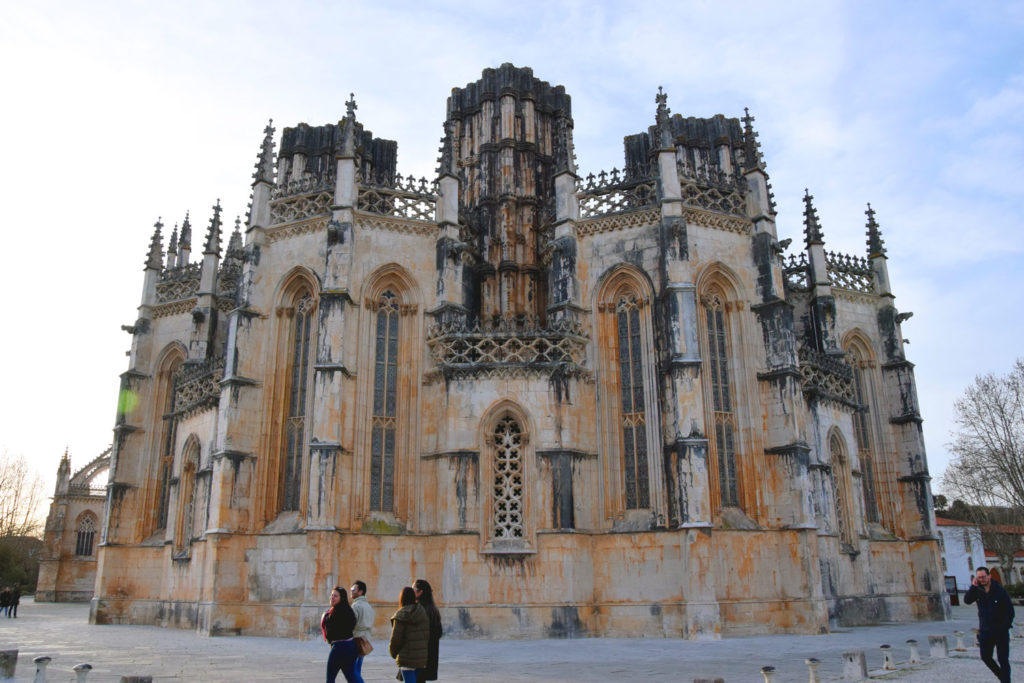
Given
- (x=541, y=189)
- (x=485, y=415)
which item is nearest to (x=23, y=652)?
(x=485, y=415)

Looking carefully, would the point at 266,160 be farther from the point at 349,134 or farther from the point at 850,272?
the point at 850,272

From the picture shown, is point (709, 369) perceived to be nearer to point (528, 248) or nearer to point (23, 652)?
point (528, 248)

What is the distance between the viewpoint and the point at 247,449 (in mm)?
24422

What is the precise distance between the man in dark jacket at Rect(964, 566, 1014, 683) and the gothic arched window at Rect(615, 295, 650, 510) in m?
12.3

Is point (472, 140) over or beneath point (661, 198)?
over

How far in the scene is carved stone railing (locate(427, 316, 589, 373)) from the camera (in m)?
24.0

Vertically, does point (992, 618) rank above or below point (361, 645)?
above

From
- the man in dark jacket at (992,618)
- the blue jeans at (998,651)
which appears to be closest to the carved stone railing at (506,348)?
the man in dark jacket at (992,618)

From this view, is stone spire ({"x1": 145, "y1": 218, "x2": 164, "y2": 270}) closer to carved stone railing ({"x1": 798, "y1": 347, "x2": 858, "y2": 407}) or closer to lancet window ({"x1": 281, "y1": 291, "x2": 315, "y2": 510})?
lancet window ({"x1": 281, "y1": 291, "x2": 315, "y2": 510})

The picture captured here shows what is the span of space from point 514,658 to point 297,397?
12.3 meters

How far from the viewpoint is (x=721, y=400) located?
24578 millimetres

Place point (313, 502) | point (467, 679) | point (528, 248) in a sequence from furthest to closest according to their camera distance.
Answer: point (528, 248)
point (313, 502)
point (467, 679)

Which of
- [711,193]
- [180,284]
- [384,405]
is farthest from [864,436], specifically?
[180,284]

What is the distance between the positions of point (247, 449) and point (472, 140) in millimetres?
16885
